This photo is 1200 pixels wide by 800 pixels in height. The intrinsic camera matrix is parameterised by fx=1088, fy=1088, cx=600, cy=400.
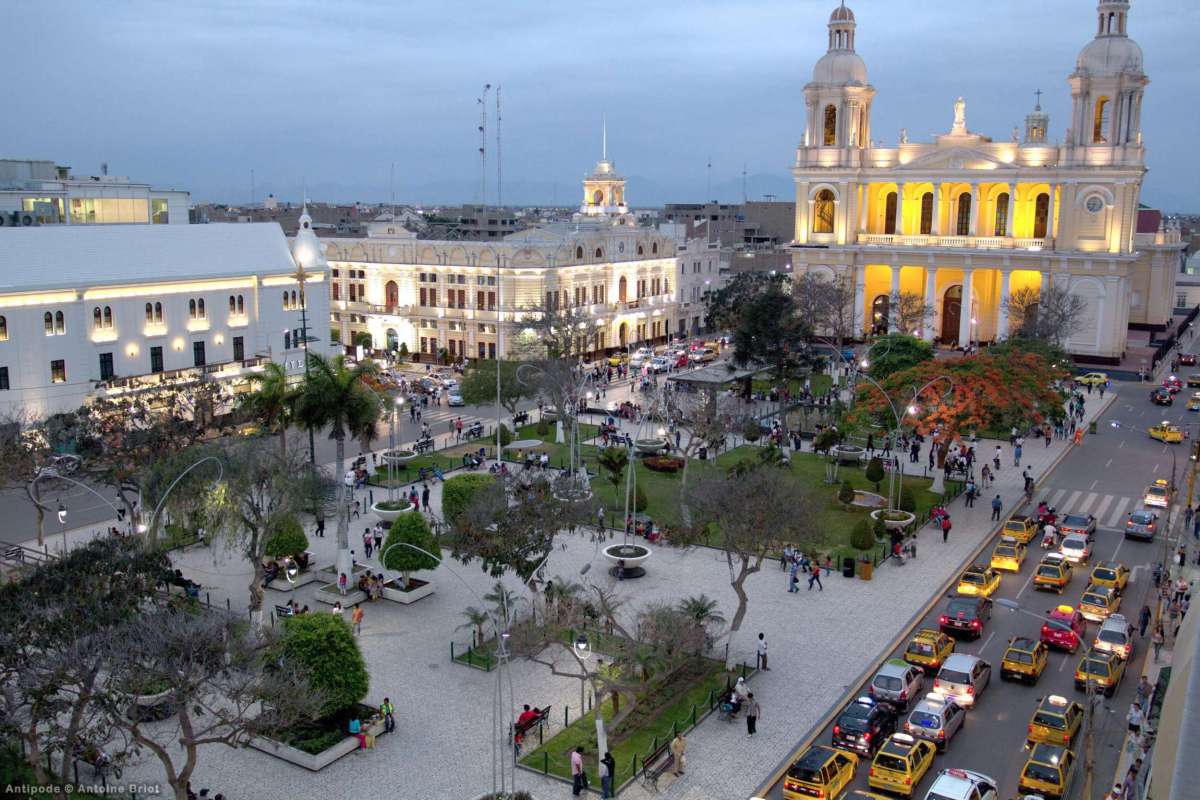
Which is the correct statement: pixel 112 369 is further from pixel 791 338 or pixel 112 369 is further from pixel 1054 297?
pixel 1054 297

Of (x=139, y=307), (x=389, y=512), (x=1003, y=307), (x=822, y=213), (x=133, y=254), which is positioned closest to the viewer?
(x=389, y=512)

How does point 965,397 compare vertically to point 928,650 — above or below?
above

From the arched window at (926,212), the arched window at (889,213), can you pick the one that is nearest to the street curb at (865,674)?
the arched window at (926,212)

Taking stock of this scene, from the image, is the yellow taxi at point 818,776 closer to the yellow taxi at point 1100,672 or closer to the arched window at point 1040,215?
the yellow taxi at point 1100,672

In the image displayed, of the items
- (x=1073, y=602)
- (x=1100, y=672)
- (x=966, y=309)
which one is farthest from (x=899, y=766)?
(x=966, y=309)

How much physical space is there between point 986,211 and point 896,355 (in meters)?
28.7

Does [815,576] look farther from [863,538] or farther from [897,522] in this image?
[897,522]

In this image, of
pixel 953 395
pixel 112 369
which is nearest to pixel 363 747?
pixel 953 395

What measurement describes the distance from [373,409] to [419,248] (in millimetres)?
44770

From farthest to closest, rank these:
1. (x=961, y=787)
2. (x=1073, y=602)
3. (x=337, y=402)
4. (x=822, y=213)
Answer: (x=822, y=213)
(x=337, y=402)
(x=1073, y=602)
(x=961, y=787)

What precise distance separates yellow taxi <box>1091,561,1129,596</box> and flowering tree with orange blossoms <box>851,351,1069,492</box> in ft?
34.2

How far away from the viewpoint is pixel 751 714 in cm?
2516

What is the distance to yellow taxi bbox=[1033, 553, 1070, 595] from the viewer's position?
34375 millimetres

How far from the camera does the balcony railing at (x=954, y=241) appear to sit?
79.8m
